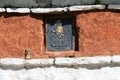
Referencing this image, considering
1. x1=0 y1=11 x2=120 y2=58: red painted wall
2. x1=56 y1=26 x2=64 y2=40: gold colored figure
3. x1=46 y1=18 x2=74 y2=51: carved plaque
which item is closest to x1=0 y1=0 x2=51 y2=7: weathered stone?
x1=0 y1=11 x2=120 y2=58: red painted wall

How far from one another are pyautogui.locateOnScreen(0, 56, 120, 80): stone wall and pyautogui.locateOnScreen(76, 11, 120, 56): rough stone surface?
135 mm

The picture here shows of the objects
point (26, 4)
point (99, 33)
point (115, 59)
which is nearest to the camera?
point (115, 59)

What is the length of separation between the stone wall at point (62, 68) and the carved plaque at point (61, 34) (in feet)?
0.91

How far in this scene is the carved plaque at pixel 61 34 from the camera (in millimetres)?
5926

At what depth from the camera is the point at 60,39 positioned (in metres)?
5.93

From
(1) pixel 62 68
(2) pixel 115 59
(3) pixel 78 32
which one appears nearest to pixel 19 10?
(3) pixel 78 32

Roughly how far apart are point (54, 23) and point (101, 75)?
38.7 inches

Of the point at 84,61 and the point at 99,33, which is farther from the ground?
the point at 99,33

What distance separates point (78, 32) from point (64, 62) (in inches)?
18.8

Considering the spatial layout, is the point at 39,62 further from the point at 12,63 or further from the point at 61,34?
the point at 61,34

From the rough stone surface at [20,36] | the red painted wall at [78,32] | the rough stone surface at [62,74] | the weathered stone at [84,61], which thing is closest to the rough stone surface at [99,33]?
the red painted wall at [78,32]

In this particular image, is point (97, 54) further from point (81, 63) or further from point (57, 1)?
point (57, 1)

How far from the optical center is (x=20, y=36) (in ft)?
19.1

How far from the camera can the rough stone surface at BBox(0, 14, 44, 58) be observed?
582 cm
